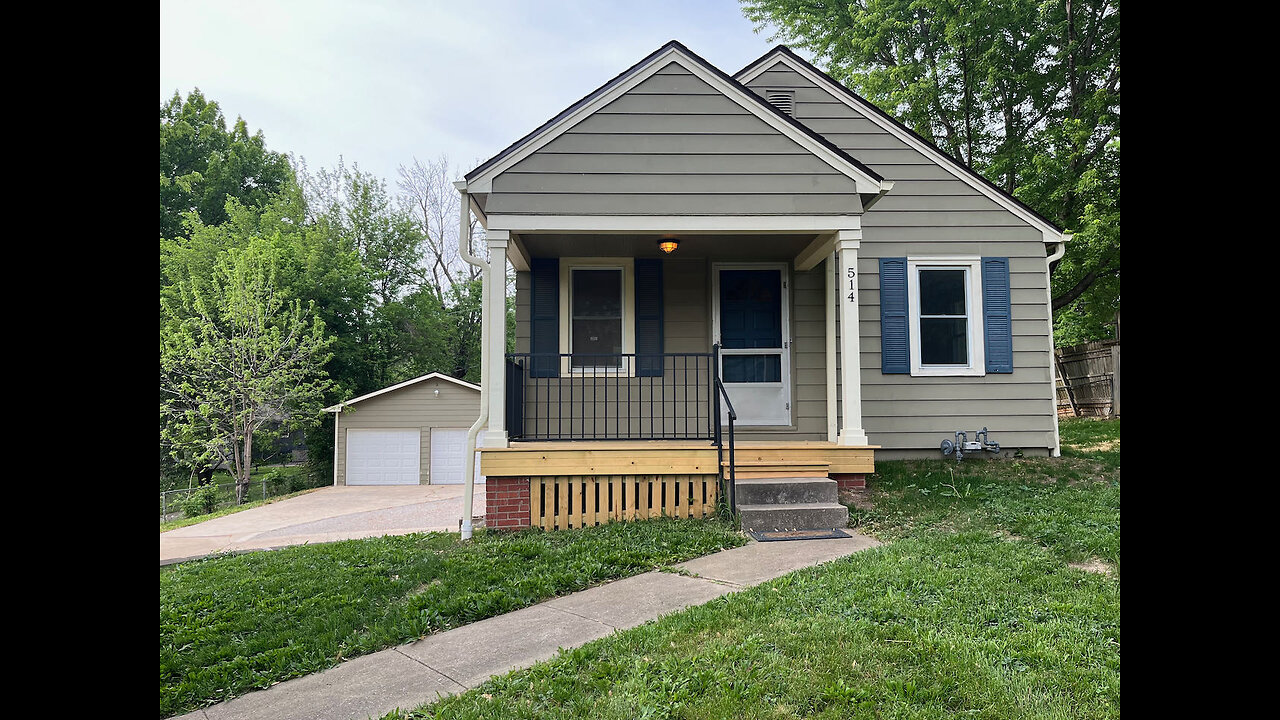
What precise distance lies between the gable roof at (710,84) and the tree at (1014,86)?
7.11m

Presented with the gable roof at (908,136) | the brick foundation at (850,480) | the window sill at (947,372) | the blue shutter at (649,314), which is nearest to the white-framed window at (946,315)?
the window sill at (947,372)

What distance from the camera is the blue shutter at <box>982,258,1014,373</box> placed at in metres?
7.82

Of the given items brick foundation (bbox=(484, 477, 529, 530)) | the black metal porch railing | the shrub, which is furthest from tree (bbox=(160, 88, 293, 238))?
brick foundation (bbox=(484, 477, 529, 530))

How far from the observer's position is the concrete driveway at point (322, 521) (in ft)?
30.8

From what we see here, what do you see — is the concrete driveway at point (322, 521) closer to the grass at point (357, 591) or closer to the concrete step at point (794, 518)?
the grass at point (357, 591)

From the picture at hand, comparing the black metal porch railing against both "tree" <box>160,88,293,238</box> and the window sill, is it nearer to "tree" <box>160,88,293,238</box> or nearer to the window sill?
the window sill

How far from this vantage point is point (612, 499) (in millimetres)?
6305

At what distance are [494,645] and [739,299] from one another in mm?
5191

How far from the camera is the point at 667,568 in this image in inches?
189

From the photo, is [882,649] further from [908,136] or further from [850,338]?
[908,136]

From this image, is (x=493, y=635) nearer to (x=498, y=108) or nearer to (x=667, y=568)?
(x=667, y=568)

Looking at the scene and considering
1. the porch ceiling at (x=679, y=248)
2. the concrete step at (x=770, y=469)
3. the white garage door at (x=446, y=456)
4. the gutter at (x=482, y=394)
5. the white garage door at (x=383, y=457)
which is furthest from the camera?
the white garage door at (x=446, y=456)
